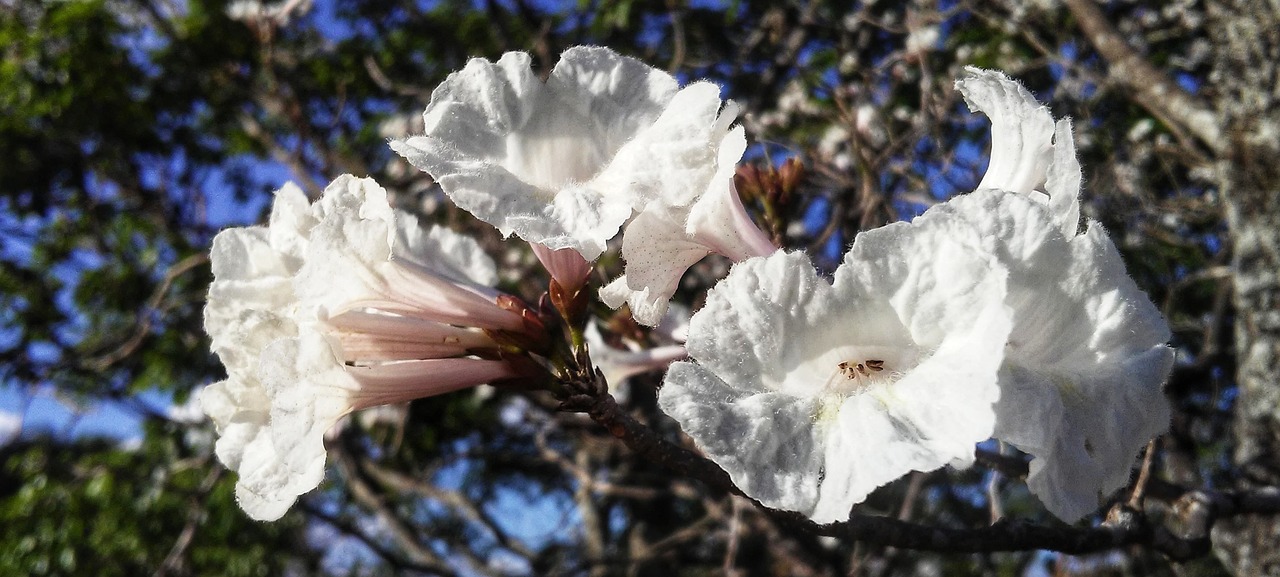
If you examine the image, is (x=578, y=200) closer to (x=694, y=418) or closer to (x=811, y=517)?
(x=694, y=418)

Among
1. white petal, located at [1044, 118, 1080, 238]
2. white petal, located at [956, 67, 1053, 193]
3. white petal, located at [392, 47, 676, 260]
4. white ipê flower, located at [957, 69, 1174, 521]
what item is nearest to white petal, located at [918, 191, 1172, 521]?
white ipê flower, located at [957, 69, 1174, 521]

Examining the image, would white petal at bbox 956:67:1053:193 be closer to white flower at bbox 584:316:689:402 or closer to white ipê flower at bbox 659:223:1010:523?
white ipê flower at bbox 659:223:1010:523

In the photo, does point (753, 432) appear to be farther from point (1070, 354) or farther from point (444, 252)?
point (444, 252)

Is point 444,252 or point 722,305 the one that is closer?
point 722,305

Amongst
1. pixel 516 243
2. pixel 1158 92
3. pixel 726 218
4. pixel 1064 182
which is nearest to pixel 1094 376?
pixel 1064 182

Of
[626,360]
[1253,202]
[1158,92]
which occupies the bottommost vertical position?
[1253,202]

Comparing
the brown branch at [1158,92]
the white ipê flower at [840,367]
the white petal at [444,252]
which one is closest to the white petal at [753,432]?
the white ipê flower at [840,367]
